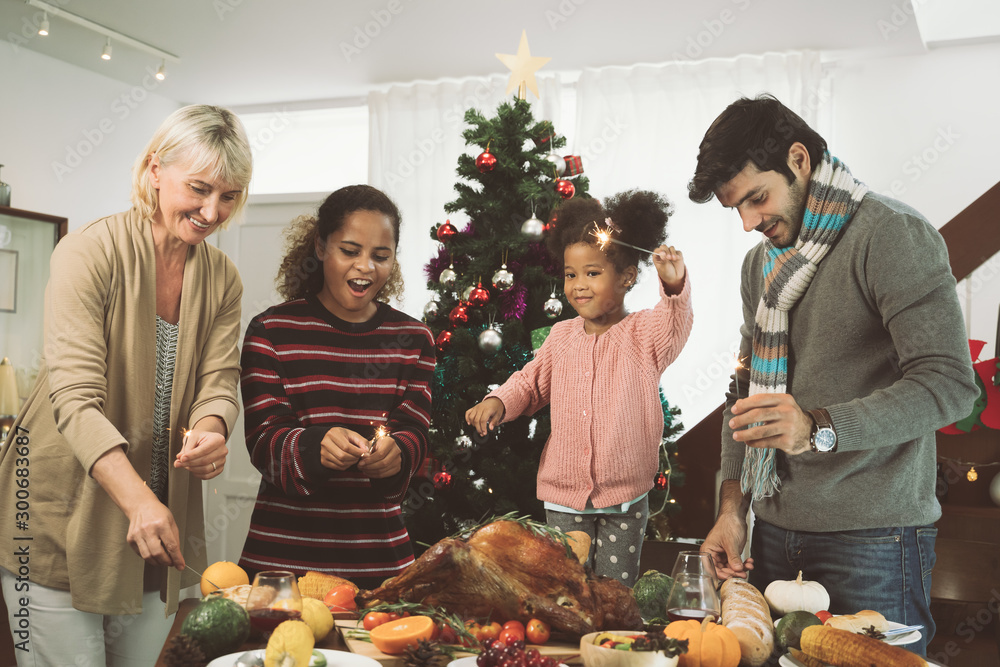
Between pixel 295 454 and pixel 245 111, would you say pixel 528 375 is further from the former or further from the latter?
pixel 245 111

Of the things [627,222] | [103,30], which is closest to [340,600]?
[627,222]

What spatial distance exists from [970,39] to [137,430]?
13.6 ft

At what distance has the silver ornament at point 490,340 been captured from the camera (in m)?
2.74

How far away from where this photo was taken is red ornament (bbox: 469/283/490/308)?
9.19ft

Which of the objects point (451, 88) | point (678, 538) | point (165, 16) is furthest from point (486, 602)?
point (451, 88)

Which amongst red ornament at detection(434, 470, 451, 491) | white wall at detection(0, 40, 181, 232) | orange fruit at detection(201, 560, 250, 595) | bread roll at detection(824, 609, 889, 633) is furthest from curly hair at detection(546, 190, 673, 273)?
white wall at detection(0, 40, 181, 232)

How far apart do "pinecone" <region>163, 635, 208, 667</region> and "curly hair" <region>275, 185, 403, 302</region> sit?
115 centimetres

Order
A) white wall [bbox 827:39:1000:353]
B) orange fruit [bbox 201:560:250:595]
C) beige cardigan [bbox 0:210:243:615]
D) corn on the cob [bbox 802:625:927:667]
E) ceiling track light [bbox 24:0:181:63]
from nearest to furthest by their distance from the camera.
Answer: corn on the cob [bbox 802:625:927:667]
orange fruit [bbox 201:560:250:595]
beige cardigan [bbox 0:210:243:615]
ceiling track light [bbox 24:0:181:63]
white wall [bbox 827:39:1000:353]

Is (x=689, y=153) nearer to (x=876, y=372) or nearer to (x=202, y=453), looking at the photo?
(x=876, y=372)

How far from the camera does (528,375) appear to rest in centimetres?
228

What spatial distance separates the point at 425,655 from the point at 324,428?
2.68 ft

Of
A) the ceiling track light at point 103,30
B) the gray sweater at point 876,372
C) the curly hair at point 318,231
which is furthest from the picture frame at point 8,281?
the gray sweater at point 876,372

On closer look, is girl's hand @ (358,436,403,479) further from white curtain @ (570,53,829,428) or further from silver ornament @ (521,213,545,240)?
white curtain @ (570,53,829,428)

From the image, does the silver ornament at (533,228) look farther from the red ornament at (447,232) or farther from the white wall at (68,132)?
the white wall at (68,132)
